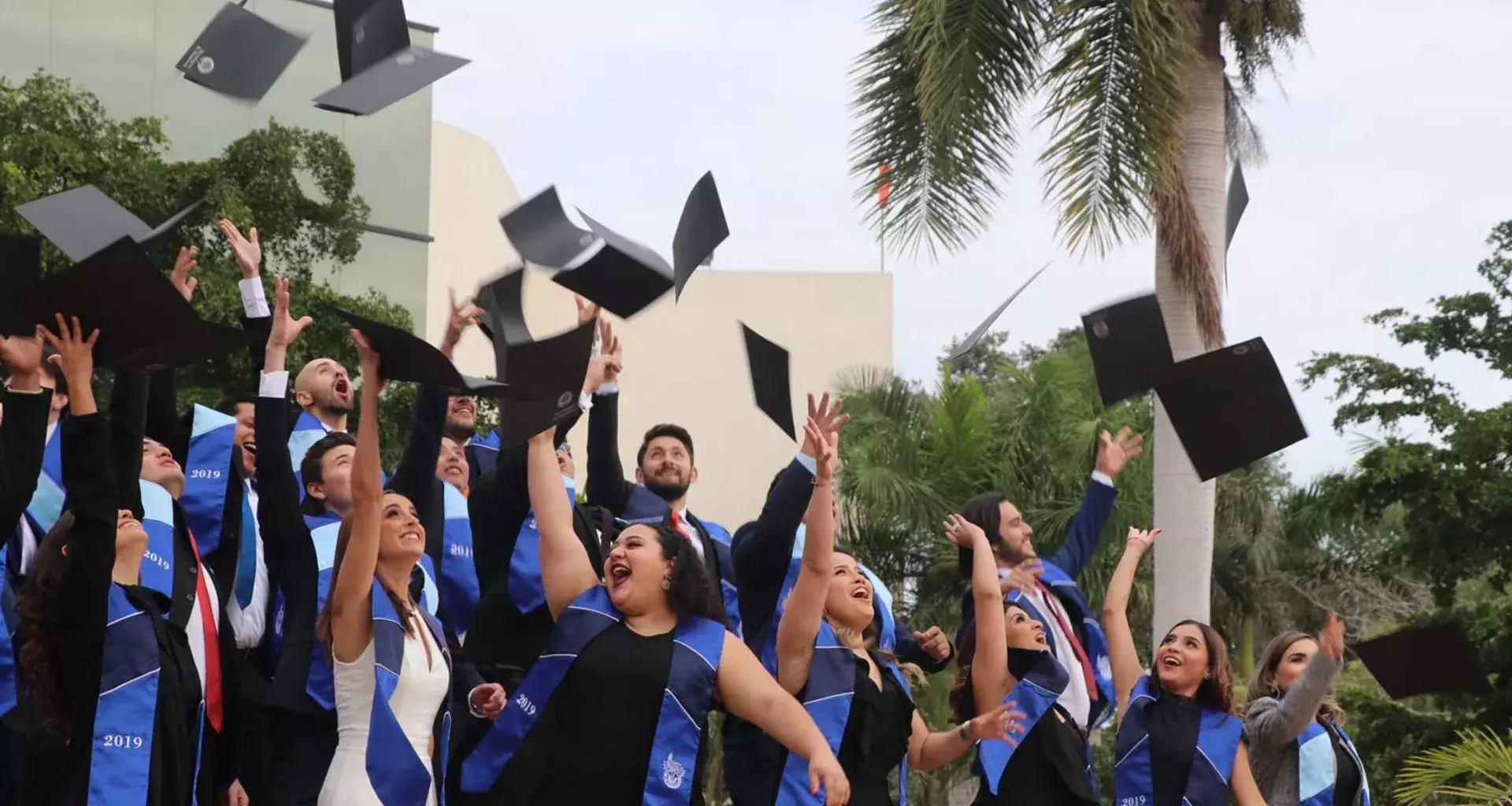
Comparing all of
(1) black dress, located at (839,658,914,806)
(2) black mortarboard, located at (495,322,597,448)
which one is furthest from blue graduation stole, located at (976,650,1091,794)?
(2) black mortarboard, located at (495,322,597,448)

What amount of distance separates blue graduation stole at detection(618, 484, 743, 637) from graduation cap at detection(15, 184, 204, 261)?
64.2 inches

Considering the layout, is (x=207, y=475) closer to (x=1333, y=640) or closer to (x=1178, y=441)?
(x=1333, y=640)

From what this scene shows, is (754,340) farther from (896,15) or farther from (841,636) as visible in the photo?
(896,15)

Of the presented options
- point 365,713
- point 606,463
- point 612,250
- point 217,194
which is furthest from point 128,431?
point 217,194

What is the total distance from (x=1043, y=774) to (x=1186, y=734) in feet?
1.60

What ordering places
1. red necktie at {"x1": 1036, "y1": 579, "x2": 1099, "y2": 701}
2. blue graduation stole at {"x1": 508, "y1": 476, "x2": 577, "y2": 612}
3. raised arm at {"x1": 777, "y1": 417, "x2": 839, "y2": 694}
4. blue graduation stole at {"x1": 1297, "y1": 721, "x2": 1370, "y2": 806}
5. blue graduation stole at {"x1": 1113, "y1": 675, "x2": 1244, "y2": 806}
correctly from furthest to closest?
red necktie at {"x1": 1036, "y1": 579, "x2": 1099, "y2": 701}
blue graduation stole at {"x1": 1297, "y1": 721, "x2": 1370, "y2": 806}
blue graduation stole at {"x1": 1113, "y1": 675, "x2": 1244, "y2": 806}
blue graduation stole at {"x1": 508, "y1": 476, "x2": 577, "y2": 612}
raised arm at {"x1": 777, "y1": 417, "x2": 839, "y2": 694}

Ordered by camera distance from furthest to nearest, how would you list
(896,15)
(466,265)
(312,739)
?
(466,265)
(896,15)
(312,739)

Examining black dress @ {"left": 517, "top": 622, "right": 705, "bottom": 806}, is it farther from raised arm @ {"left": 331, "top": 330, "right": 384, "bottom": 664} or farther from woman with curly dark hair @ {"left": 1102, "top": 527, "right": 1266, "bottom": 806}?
woman with curly dark hair @ {"left": 1102, "top": 527, "right": 1266, "bottom": 806}

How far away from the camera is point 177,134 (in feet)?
61.4

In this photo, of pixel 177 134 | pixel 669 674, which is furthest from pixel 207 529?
pixel 177 134

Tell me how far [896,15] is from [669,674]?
8.01m

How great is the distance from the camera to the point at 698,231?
265 inches

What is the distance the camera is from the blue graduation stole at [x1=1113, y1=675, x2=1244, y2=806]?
19.8 ft

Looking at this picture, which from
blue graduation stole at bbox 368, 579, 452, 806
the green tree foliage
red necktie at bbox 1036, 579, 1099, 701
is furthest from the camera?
the green tree foliage
